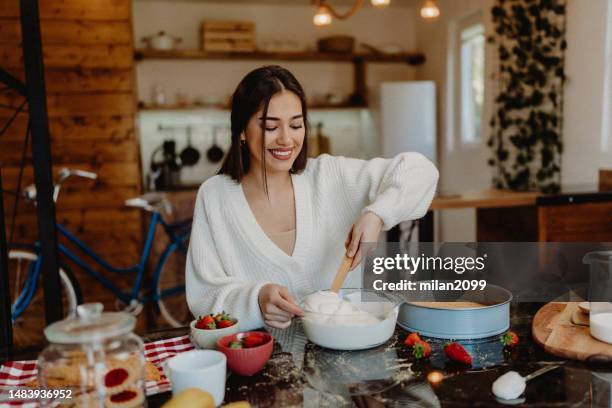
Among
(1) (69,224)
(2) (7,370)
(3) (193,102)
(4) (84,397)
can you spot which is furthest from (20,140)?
(4) (84,397)

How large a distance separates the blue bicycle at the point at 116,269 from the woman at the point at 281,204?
6.51 feet

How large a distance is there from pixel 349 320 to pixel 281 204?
639mm

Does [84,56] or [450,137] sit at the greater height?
[84,56]

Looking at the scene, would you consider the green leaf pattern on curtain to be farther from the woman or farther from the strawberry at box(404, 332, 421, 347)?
the strawberry at box(404, 332, 421, 347)

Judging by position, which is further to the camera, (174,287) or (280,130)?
(174,287)

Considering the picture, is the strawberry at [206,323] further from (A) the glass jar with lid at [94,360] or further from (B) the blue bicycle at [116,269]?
(B) the blue bicycle at [116,269]

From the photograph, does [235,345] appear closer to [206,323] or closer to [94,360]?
[206,323]

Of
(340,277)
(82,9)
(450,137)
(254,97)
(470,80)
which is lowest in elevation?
(340,277)

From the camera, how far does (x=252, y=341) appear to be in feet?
3.33

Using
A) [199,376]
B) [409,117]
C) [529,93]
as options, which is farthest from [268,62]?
[199,376]

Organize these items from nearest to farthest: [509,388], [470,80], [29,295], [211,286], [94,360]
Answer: [94,360]
[509,388]
[211,286]
[29,295]
[470,80]

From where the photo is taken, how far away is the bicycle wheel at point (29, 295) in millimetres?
3229

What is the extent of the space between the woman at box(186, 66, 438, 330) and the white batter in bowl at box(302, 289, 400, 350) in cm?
14

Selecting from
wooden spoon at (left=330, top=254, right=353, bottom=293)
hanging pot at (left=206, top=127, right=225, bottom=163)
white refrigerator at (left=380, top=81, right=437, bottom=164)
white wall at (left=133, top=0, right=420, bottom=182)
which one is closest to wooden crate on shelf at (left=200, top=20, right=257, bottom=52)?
white wall at (left=133, top=0, right=420, bottom=182)
